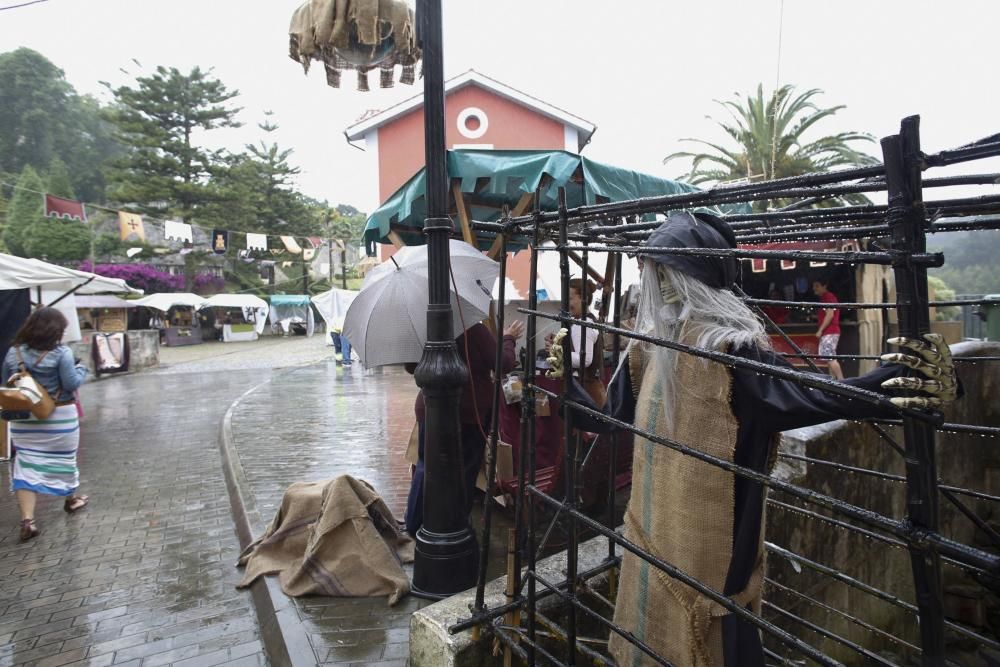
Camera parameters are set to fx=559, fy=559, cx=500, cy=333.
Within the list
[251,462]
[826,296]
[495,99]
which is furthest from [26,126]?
[826,296]

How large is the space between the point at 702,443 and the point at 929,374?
0.80 metres

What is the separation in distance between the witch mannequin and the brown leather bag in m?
5.64

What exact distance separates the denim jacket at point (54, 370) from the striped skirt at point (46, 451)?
0.58 ft

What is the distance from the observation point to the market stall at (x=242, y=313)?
115 feet

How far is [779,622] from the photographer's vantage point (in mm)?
3170

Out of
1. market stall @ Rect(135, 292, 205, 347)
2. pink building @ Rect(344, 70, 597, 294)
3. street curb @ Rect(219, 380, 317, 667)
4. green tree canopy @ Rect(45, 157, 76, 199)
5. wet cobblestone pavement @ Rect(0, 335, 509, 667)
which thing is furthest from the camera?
green tree canopy @ Rect(45, 157, 76, 199)

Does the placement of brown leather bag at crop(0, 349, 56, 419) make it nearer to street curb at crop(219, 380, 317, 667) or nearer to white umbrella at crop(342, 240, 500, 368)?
street curb at crop(219, 380, 317, 667)

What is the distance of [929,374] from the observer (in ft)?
3.60

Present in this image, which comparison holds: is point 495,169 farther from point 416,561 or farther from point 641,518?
point 641,518

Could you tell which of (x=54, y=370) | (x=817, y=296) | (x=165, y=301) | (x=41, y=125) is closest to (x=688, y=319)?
(x=54, y=370)

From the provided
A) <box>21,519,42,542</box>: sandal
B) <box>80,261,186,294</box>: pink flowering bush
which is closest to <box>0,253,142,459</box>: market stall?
<box>21,519,42,542</box>: sandal

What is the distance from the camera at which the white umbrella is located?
13.3 feet

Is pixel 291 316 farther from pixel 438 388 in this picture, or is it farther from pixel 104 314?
pixel 438 388

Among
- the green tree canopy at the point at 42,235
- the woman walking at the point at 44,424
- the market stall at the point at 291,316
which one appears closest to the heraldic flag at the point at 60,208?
the woman walking at the point at 44,424
